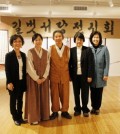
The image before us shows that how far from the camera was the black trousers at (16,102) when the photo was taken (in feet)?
10.9

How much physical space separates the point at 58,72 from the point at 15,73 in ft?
Result: 2.31

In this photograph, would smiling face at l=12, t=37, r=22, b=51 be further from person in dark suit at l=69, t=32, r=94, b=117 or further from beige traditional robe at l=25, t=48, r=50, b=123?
person in dark suit at l=69, t=32, r=94, b=117

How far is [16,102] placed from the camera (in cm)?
345

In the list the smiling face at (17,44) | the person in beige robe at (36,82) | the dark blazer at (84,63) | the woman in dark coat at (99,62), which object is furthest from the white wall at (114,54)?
the smiling face at (17,44)

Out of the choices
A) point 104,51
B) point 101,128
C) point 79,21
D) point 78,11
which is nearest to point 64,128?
point 101,128

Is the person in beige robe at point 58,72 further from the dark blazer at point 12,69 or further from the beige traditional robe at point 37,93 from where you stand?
the dark blazer at point 12,69

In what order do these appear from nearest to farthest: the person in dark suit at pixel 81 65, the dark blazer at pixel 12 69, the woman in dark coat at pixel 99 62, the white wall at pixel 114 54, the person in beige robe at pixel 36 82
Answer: the dark blazer at pixel 12 69, the person in beige robe at pixel 36 82, the person in dark suit at pixel 81 65, the woman in dark coat at pixel 99 62, the white wall at pixel 114 54

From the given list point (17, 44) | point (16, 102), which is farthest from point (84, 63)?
point (16, 102)

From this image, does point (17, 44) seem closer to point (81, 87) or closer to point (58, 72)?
point (58, 72)

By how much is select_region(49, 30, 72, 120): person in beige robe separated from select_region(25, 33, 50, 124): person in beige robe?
6.0 inches

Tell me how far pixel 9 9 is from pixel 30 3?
1.08m

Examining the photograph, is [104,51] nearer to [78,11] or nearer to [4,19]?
[78,11]

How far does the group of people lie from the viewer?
3312 millimetres

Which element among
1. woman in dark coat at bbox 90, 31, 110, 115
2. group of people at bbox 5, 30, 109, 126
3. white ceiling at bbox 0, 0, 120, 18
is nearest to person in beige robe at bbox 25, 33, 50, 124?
group of people at bbox 5, 30, 109, 126
